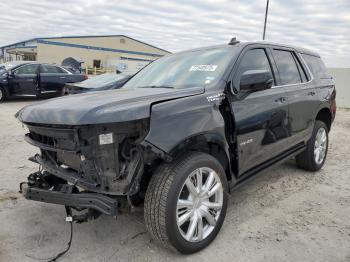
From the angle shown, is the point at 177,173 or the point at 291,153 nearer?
the point at 177,173

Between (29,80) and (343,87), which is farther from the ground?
(343,87)

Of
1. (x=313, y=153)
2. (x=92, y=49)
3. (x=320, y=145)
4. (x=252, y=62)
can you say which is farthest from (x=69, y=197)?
(x=92, y=49)

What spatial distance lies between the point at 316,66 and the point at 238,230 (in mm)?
3203

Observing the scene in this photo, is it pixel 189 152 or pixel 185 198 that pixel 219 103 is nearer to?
pixel 189 152

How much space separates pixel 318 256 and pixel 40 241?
2509 millimetres

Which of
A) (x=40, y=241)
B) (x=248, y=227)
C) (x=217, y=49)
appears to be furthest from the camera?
(x=217, y=49)

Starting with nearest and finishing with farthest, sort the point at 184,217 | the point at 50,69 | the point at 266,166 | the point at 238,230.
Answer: the point at 184,217
the point at 238,230
the point at 266,166
the point at 50,69

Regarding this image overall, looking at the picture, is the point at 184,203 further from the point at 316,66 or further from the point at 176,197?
the point at 316,66

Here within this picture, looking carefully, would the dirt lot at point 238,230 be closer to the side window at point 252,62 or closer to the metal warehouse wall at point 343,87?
the side window at point 252,62

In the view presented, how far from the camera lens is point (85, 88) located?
8.59m

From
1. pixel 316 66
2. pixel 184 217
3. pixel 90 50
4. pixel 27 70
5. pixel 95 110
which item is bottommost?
pixel 184 217

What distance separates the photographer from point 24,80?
12.8 meters

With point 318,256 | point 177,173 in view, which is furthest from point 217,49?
point 318,256

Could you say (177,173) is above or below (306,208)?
above
